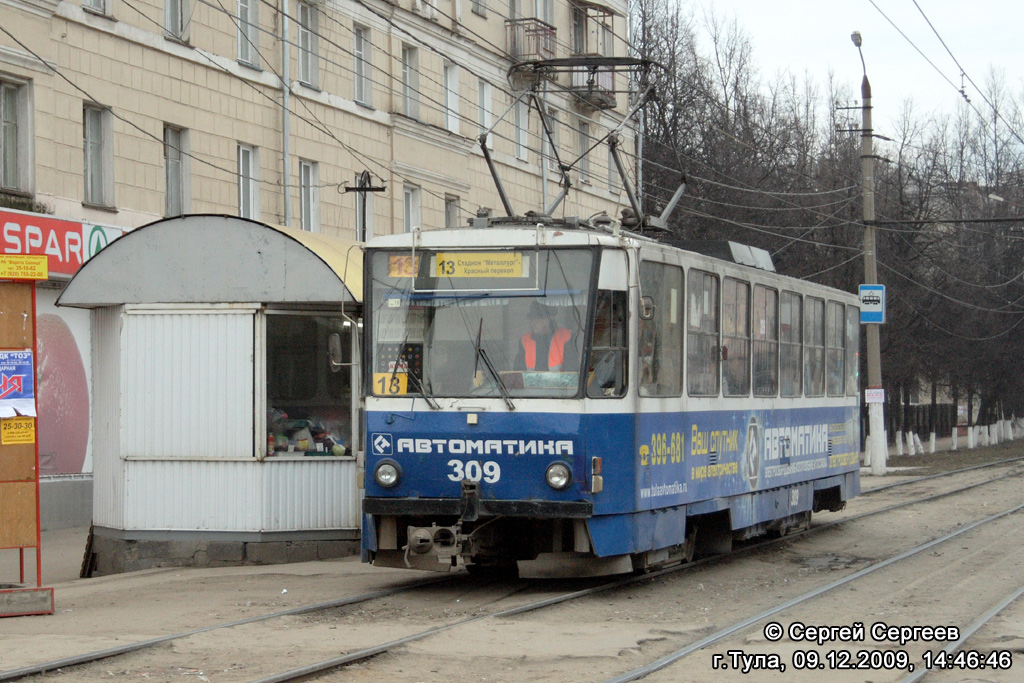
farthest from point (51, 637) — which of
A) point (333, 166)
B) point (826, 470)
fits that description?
point (333, 166)

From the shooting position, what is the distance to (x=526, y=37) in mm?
32781

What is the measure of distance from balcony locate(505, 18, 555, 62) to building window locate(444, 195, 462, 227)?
4.18 m

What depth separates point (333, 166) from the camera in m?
25.6

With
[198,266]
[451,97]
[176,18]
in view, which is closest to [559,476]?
[198,266]

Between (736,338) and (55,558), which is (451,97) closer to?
(55,558)

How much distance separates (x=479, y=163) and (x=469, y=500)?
21552 mm

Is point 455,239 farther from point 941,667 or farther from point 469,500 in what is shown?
point 941,667

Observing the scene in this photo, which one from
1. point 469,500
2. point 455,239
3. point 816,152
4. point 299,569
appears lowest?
point 299,569

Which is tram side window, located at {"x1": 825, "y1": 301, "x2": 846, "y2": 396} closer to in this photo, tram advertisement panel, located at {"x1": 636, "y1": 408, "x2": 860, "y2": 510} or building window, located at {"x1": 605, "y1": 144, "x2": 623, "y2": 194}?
tram advertisement panel, located at {"x1": 636, "y1": 408, "x2": 860, "y2": 510}

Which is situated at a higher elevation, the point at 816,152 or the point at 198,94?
the point at 816,152

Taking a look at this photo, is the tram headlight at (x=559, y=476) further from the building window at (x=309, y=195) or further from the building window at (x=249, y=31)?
the building window at (x=309, y=195)

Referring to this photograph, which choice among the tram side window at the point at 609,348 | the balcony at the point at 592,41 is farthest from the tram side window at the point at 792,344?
the balcony at the point at 592,41

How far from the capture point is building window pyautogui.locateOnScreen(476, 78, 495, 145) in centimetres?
3142

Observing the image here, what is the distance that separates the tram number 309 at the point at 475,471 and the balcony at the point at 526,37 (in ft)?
74.6
